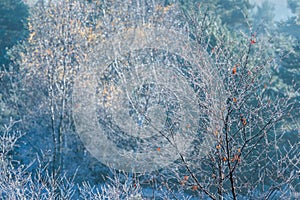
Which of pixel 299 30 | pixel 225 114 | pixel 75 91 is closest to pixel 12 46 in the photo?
pixel 75 91

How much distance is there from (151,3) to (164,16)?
39.2 inches

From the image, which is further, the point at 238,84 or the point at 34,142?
the point at 34,142

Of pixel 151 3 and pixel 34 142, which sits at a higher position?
pixel 151 3

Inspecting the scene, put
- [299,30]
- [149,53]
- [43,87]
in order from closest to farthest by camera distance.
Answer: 1. [149,53]
2. [43,87]
3. [299,30]

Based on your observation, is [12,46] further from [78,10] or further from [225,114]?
[225,114]

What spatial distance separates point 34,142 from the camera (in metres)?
15.6

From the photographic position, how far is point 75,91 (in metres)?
14.3

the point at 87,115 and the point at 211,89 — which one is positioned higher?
the point at 211,89

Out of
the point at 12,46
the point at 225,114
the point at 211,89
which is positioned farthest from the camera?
the point at 12,46

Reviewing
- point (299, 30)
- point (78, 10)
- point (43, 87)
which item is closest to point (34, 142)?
point (43, 87)

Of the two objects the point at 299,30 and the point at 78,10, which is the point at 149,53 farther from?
the point at 299,30

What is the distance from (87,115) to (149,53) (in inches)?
115

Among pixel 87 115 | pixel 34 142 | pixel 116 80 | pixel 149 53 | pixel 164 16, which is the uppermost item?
pixel 164 16

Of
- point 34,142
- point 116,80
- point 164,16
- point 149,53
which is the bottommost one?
point 34,142
